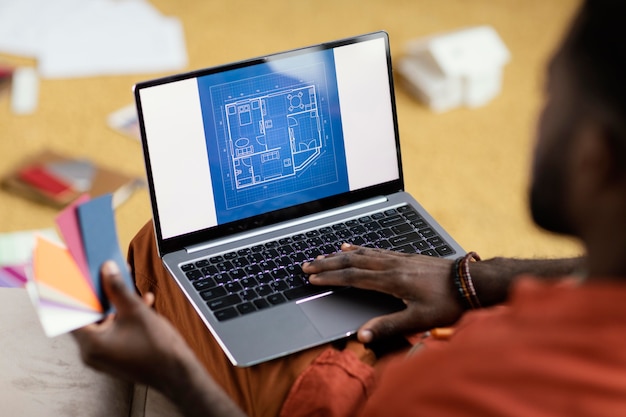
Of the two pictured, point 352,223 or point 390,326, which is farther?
point 352,223

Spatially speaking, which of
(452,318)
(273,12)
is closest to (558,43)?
(452,318)

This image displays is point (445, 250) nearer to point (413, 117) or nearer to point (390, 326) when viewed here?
point (390, 326)

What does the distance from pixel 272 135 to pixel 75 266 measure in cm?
44

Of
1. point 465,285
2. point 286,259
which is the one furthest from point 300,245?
point 465,285

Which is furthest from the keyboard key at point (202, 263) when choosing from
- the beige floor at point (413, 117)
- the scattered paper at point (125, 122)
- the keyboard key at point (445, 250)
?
the scattered paper at point (125, 122)

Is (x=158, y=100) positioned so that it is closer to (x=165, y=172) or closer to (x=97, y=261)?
(x=165, y=172)

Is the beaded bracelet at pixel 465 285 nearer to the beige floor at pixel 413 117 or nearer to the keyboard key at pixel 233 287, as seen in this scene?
the keyboard key at pixel 233 287

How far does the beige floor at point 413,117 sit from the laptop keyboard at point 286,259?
0.63 meters

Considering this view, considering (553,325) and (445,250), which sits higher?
(553,325)

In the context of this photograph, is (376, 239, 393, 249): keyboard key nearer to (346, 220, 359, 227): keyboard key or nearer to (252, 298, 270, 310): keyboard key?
(346, 220, 359, 227): keyboard key

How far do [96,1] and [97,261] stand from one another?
2077 millimetres

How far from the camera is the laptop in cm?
120

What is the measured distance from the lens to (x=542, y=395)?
2.34 feet

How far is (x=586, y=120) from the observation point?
72cm
